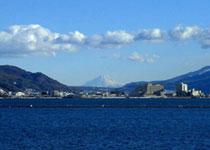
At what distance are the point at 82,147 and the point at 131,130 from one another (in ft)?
87.0

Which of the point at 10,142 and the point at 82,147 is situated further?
the point at 10,142

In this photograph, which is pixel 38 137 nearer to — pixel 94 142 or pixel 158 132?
pixel 94 142

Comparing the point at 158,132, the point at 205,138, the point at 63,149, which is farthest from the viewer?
the point at 158,132

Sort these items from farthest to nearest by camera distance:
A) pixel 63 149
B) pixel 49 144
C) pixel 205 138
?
pixel 205 138
pixel 49 144
pixel 63 149

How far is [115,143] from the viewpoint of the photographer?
7912 cm

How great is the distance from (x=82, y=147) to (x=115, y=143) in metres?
5.13

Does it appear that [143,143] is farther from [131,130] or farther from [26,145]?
[131,130]

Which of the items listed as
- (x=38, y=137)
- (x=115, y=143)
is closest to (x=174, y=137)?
(x=115, y=143)

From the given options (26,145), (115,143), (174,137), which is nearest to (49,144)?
(26,145)

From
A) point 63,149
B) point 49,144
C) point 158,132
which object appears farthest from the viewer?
point 158,132

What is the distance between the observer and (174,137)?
86938 mm

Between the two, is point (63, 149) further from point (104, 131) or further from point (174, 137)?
point (104, 131)

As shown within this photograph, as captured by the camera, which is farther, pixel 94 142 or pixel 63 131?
pixel 63 131

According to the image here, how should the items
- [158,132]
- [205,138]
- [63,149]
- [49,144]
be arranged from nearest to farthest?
[63,149]
[49,144]
[205,138]
[158,132]
